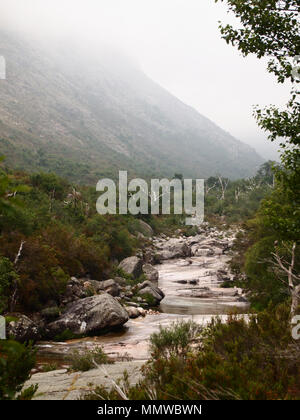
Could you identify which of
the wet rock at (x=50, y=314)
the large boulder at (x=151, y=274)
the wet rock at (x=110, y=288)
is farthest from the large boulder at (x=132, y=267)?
the wet rock at (x=50, y=314)

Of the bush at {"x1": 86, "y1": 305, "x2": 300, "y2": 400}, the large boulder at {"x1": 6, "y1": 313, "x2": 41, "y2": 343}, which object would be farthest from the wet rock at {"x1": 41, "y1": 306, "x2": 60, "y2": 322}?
the bush at {"x1": 86, "y1": 305, "x2": 300, "y2": 400}

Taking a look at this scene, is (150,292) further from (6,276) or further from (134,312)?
(6,276)

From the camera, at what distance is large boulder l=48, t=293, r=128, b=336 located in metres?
16.3

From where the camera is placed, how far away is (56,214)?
3344cm

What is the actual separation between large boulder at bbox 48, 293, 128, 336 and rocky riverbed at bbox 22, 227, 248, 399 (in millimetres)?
398

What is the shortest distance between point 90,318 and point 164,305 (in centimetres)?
756

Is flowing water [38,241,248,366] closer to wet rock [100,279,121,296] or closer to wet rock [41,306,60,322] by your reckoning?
wet rock [41,306,60,322]

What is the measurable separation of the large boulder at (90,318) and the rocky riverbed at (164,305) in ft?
1.31

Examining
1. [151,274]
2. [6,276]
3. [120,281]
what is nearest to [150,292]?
[120,281]

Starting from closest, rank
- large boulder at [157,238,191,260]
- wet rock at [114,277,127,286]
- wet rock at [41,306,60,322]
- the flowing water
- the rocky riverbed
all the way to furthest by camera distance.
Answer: the rocky riverbed → the flowing water → wet rock at [41,306,60,322] → wet rock at [114,277,127,286] → large boulder at [157,238,191,260]

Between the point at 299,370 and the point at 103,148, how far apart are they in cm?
15387

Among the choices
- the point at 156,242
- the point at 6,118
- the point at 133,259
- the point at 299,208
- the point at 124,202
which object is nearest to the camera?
the point at 299,208
